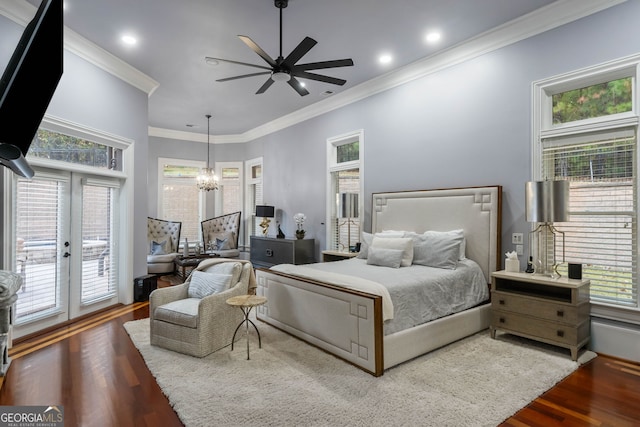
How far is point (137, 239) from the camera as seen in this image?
5.17 m

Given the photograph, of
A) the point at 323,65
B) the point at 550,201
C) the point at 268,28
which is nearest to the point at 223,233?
the point at 268,28

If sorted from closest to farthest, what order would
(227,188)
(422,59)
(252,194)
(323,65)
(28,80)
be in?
(28,80), (323,65), (422,59), (252,194), (227,188)

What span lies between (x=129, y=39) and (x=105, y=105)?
3.18ft

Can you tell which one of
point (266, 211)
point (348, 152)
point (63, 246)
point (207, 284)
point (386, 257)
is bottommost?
point (207, 284)

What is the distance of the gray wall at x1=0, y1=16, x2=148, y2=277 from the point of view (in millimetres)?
3795

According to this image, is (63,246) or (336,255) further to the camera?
(336,255)

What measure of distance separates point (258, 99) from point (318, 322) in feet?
14.3

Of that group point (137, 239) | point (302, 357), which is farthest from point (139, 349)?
point (137, 239)

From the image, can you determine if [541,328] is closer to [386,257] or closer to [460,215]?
[460,215]

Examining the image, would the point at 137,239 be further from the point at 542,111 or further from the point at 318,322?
the point at 542,111

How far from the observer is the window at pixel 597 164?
314cm

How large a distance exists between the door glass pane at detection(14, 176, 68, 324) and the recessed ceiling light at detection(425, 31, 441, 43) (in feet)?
15.1

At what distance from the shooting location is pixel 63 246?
412cm

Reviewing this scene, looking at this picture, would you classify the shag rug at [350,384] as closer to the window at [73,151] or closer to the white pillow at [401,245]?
the white pillow at [401,245]
